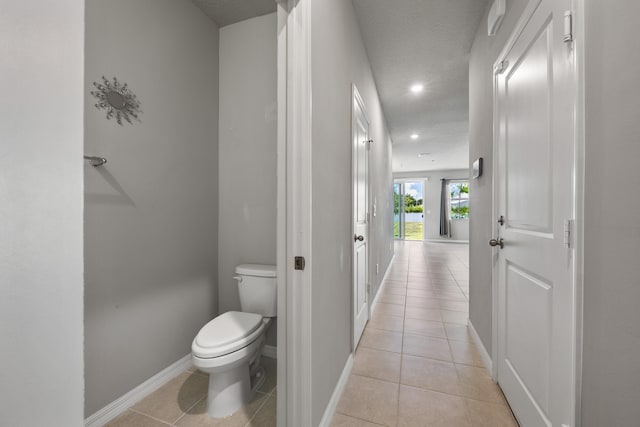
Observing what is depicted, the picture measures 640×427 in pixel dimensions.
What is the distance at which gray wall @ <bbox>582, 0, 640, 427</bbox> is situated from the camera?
0.71m

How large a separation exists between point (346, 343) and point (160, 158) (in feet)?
6.11

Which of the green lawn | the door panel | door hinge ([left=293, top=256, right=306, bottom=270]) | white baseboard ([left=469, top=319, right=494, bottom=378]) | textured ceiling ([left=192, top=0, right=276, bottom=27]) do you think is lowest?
white baseboard ([left=469, top=319, right=494, bottom=378])

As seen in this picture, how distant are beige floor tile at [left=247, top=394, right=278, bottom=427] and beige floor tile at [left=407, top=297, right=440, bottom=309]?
2126 mm

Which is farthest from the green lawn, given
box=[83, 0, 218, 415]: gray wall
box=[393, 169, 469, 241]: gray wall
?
box=[83, 0, 218, 415]: gray wall

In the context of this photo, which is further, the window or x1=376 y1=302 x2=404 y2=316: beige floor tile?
the window

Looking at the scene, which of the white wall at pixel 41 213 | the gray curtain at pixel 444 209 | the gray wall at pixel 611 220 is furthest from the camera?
the gray curtain at pixel 444 209

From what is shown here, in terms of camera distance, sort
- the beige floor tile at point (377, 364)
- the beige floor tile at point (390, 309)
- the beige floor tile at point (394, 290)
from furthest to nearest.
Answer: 1. the beige floor tile at point (394, 290)
2. the beige floor tile at point (390, 309)
3. the beige floor tile at point (377, 364)

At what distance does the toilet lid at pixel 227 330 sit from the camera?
140 cm

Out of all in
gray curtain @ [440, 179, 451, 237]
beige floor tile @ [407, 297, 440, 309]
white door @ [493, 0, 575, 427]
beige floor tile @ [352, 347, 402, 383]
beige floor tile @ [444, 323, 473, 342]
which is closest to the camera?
white door @ [493, 0, 575, 427]

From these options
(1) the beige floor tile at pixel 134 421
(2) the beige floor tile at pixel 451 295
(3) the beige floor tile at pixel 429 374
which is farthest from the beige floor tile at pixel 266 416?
(2) the beige floor tile at pixel 451 295

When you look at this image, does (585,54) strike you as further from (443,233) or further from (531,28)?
(443,233)

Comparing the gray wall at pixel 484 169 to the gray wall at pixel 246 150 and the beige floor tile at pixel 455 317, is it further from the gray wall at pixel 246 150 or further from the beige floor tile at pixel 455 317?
the gray wall at pixel 246 150

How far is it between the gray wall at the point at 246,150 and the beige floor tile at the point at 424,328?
1369 mm

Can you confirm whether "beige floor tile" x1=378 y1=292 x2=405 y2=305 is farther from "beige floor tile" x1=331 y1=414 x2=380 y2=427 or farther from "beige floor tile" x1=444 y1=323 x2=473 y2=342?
"beige floor tile" x1=331 y1=414 x2=380 y2=427
